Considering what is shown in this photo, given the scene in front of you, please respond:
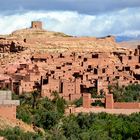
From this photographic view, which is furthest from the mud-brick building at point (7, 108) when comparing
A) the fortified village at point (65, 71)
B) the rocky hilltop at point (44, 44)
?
the rocky hilltop at point (44, 44)

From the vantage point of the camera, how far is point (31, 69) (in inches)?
1672

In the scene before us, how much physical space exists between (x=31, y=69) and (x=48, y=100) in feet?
21.4

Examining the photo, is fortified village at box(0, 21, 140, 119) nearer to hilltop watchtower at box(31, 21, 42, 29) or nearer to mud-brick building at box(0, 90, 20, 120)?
hilltop watchtower at box(31, 21, 42, 29)

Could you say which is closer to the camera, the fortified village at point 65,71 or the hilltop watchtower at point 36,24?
the fortified village at point 65,71

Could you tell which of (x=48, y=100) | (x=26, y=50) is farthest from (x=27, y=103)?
(x=26, y=50)

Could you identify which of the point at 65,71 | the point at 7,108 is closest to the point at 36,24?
the point at 65,71

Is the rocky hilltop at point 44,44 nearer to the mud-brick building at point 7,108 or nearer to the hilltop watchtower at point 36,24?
the hilltop watchtower at point 36,24

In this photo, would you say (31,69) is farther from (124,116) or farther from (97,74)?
(124,116)

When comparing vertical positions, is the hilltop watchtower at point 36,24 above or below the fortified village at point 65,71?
above

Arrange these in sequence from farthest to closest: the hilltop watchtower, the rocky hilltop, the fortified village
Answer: the hilltop watchtower → the rocky hilltop → the fortified village

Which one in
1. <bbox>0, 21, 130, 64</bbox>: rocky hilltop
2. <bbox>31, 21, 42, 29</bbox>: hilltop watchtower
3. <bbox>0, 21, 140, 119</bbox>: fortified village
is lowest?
<bbox>0, 21, 140, 119</bbox>: fortified village

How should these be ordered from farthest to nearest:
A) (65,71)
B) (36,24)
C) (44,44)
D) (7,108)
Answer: (36,24)
(44,44)
(65,71)
(7,108)

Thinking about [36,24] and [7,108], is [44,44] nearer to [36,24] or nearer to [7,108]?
[36,24]

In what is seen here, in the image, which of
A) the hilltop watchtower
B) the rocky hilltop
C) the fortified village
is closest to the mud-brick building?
the fortified village
